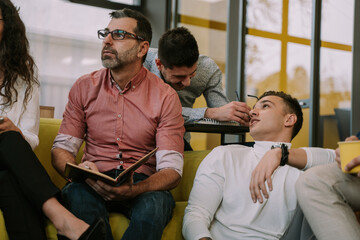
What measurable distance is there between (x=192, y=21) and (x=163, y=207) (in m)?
4.46

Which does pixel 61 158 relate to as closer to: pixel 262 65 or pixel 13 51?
pixel 13 51

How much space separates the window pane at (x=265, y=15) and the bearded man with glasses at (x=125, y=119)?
2695mm

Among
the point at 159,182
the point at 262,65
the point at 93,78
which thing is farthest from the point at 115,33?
the point at 262,65

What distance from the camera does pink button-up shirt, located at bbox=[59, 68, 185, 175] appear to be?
208 cm

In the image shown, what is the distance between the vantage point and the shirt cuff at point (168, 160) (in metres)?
2.00

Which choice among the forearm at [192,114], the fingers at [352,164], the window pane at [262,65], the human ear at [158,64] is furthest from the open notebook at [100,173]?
the window pane at [262,65]

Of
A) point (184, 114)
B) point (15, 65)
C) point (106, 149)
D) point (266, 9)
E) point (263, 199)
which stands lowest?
point (263, 199)

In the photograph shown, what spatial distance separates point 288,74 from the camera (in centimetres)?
447

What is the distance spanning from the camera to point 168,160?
79.0 inches

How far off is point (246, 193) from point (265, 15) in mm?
3385

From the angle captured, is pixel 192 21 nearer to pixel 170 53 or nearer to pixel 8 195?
pixel 170 53

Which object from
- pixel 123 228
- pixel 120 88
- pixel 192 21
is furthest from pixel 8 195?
pixel 192 21

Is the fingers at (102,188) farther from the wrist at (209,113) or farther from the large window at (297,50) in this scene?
the large window at (297,50)

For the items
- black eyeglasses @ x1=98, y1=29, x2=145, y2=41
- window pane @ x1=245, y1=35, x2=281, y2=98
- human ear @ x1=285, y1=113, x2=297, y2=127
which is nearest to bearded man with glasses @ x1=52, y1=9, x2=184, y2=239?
black eyeglasses @ x1=98, y1=29, x2=145, y2=41
